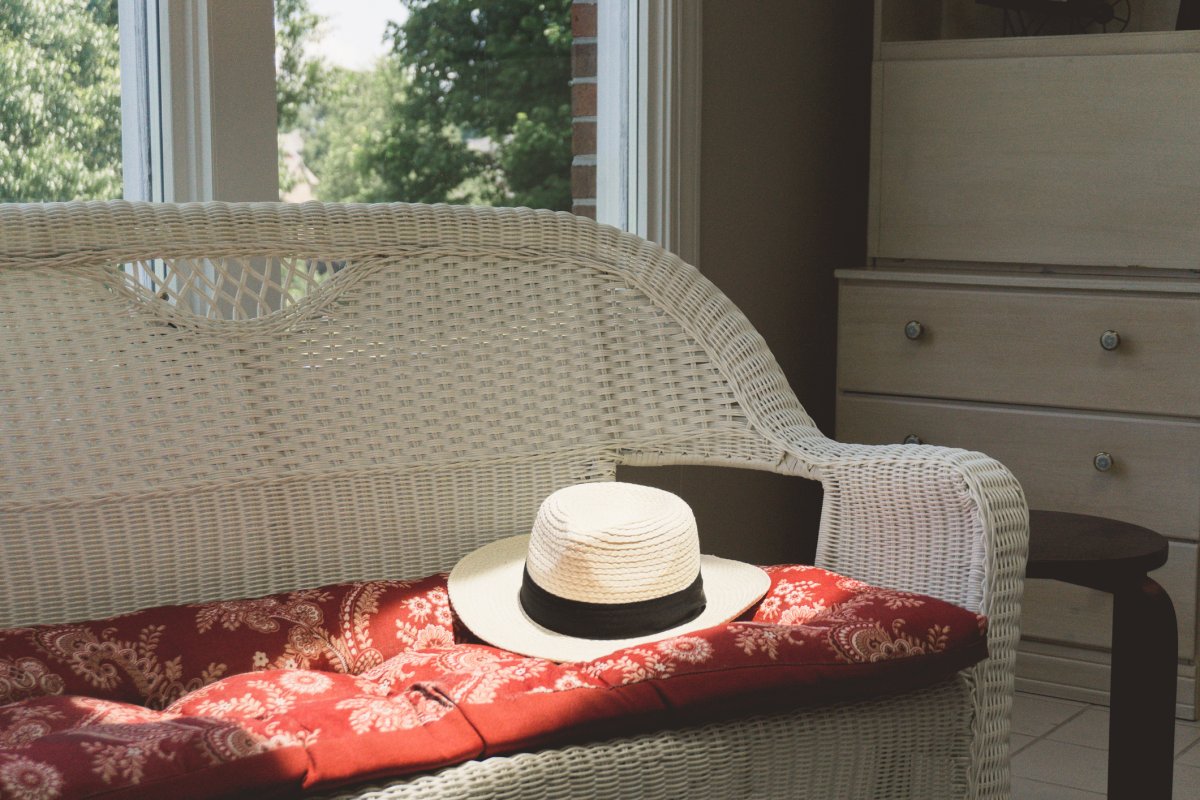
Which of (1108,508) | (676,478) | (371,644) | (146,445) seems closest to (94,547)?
(146,445)

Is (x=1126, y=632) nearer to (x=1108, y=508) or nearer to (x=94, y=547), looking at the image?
(x=1108, y=508)

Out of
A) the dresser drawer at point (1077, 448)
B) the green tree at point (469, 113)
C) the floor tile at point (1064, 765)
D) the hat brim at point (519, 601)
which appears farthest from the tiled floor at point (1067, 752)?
the green tree at point (469, 113)

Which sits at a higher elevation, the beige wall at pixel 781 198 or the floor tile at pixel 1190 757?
the beige wall at pixel 781 198

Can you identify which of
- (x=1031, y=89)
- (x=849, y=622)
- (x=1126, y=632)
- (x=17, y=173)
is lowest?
(x=1126, y=632)

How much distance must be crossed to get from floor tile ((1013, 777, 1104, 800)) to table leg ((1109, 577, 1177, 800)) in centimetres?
39

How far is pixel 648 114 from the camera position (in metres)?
2.59

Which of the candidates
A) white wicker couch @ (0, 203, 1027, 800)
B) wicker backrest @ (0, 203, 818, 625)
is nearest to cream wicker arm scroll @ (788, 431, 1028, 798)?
white wicker couch @ (0, 203, 1027, 800)

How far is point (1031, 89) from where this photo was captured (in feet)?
8.74

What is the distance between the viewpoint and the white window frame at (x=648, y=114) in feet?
8.45

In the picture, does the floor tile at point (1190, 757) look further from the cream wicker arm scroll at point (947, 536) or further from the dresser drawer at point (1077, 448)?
the cream wicker arm scroll at point (947, 536)

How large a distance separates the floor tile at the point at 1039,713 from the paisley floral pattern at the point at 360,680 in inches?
42.9

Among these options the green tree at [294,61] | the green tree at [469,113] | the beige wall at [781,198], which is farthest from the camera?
the beige wall at [781,198]

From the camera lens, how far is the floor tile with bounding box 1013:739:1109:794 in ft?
7.68

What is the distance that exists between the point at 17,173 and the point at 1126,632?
1570 millimetres
